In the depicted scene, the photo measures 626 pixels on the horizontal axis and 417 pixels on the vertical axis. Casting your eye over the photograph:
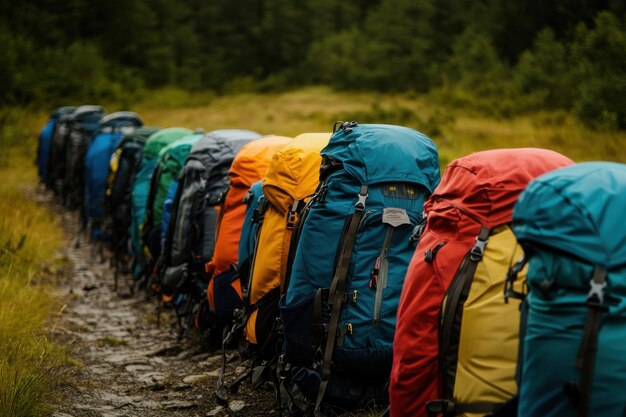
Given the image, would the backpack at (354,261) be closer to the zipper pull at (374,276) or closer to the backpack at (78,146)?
the zipper pull at (374,276)

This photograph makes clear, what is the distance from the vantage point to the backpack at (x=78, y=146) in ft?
42.5

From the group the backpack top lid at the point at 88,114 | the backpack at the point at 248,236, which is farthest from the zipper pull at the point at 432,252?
the backpack top lid at the point at 88,114

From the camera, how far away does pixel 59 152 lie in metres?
15.4

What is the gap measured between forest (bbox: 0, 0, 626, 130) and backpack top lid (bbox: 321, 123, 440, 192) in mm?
14771

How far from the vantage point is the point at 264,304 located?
15.8 feet

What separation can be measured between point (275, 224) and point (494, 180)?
213 cm

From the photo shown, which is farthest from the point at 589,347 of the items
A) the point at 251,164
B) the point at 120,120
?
the point at 120,120

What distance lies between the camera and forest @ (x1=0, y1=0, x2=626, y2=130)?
24.7 meters

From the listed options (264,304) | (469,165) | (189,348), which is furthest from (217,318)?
(469,165)

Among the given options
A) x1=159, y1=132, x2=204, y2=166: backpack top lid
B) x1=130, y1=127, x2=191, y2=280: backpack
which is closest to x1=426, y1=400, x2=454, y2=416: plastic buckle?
x1=159, y1=132, x2=204, y2=166: backpack top lid

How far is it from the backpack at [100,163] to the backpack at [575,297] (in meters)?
9.26

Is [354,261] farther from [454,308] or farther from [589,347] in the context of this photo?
[589,347]

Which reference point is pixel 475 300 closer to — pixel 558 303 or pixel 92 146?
pixel 558 303

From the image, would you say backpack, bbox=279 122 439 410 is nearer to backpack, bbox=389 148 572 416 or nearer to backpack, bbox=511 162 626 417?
backpack, bbox=389 148 572 416
